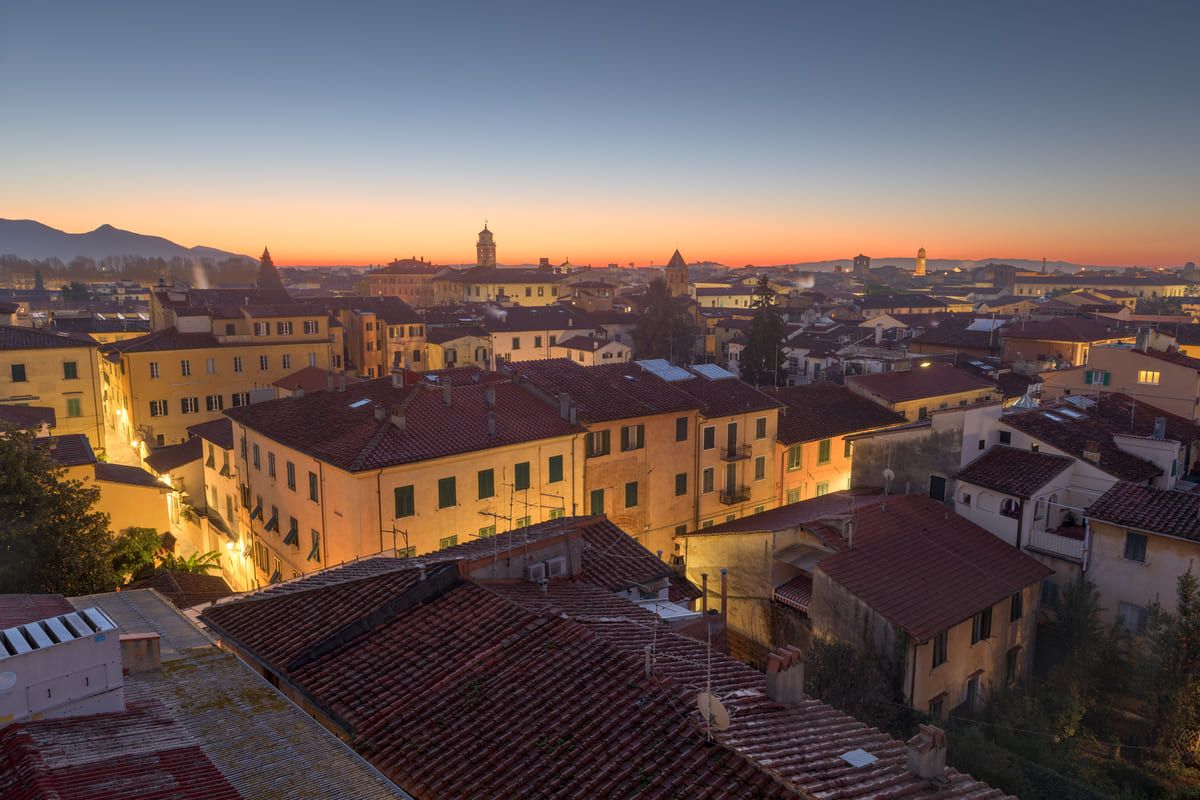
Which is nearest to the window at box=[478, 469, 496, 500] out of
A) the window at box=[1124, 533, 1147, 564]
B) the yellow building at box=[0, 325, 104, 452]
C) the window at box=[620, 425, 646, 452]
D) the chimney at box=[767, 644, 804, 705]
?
the window at box=[620, 425, 646, 452]

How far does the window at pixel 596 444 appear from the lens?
29.7m

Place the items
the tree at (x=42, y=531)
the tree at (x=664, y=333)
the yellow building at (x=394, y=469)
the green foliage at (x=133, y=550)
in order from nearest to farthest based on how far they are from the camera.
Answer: the tree at (x=42, y=531)
the yellow building at (x=394, y=469)
the green foliage at (x=133, y=550)
the tree at (x=664, y=333)

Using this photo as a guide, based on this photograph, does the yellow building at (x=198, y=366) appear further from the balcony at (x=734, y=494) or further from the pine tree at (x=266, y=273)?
the pine tree at (x=266, y=273)

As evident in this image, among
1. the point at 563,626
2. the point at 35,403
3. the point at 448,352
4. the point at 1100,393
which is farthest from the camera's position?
the point at 448,352

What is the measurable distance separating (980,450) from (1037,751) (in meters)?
12.0

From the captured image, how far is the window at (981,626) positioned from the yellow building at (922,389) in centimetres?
1978

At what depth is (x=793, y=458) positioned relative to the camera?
1455 inches

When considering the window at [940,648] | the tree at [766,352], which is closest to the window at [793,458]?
the window at [940,648]

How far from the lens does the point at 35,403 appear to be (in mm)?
42375

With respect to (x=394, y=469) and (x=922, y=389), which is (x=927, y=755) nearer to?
(x=394, y=469)

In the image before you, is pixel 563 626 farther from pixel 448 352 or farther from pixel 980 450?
pixel 448 352

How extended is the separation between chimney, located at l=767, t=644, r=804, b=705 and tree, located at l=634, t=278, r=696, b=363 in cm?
7074

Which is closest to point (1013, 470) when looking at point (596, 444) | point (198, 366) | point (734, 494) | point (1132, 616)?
point (1132, 616)

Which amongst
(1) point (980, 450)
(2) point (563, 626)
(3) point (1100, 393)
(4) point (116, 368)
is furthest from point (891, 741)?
(4) point (116, 368)
